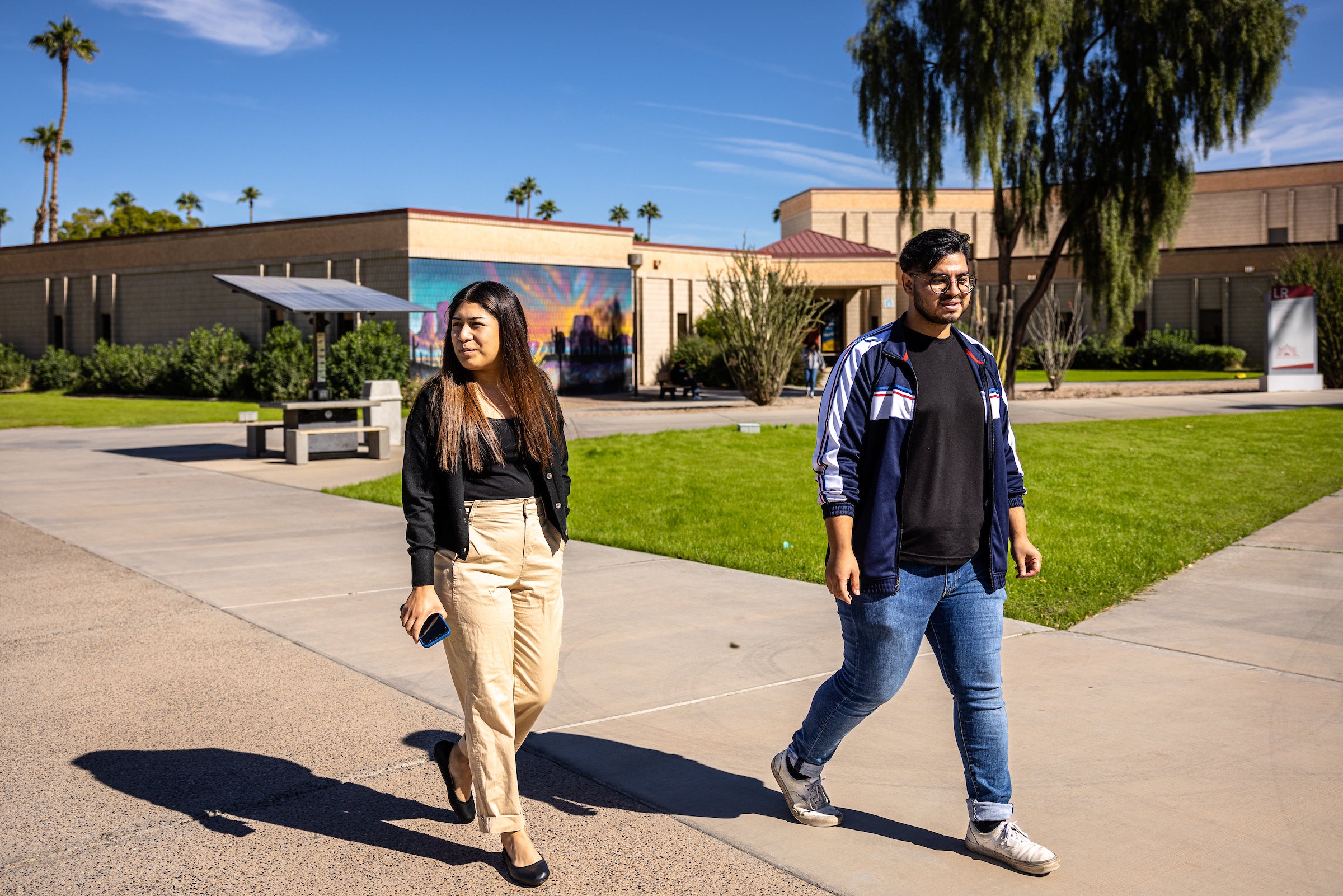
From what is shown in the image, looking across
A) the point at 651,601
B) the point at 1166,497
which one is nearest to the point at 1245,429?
the point at 1166,497

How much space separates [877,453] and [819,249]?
136ft

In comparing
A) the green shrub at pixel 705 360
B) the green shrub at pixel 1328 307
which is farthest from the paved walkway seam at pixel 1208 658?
the green shrub at pixel 705 360

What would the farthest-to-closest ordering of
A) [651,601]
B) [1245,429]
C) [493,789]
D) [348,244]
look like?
1. [348,244]
2. [1245,429]
3. [651,601]
4. [493,789]

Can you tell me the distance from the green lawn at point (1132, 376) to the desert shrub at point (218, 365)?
25.3m

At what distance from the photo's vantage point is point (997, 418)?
347 cm

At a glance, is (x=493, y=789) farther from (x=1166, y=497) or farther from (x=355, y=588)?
(x=1166, y=497)

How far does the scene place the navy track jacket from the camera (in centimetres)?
332

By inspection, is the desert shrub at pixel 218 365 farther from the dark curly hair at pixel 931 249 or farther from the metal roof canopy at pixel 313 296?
the dark curly hair at pixel 931 249

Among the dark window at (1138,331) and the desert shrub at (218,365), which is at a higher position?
the dark window at (1138,331)

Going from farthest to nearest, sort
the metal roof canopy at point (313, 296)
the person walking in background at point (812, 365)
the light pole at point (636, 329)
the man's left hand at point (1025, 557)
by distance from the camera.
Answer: the light pole at point (636, 329)
the person walking in background at point (812, 365)
the metal roof canopy at point (313, 296)
the man's left hand at point (1025, 557)

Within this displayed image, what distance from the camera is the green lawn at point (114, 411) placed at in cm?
2359

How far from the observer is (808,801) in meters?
3.69

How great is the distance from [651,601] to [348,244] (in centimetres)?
2821

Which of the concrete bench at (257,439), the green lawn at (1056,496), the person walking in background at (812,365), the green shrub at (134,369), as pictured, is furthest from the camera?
the green shrub at (134,369)
